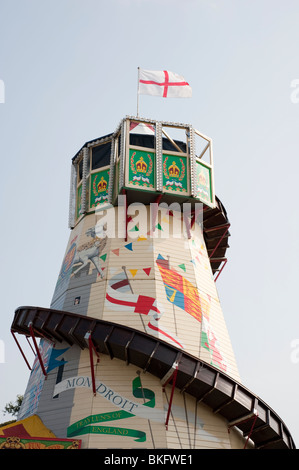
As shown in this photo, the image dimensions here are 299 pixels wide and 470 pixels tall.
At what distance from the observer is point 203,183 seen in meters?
32.9

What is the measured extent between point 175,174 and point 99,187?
4518mm

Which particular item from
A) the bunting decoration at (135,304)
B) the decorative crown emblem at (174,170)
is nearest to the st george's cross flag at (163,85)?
the decorative crown emblem at (174,170)

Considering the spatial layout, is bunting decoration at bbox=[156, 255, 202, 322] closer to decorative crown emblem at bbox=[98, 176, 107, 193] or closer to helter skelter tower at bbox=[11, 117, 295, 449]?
helter skelter tower at bbox=[11, 117, 295, 449]

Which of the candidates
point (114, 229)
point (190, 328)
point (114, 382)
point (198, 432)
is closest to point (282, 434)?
point (198, 432)

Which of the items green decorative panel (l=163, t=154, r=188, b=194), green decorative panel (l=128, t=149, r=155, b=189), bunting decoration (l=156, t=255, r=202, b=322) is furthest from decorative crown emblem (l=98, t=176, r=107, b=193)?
bunting decoration (l=156, t=255, r=202, b=322)

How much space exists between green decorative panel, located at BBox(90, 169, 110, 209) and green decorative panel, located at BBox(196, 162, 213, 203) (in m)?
5.31

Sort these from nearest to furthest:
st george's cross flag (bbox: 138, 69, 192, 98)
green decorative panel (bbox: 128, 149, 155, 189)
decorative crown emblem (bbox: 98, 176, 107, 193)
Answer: green decorative panel (bbox: 128, 149, 155, 189) < decorative crown emblem (bbox: 98, 176, 107, 193) < st george's cross flag (bbox: 138, 69, 192, 98)

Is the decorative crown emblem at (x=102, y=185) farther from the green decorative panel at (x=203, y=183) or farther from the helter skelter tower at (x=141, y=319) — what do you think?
the green decorative panel at (x=203, y=183)

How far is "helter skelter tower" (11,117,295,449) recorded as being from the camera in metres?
23.7

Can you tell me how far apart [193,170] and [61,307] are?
10744 mm

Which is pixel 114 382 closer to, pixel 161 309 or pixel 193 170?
pixel 161 309

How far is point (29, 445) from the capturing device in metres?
21.6

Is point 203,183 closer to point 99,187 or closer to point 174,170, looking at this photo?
point 174,170
